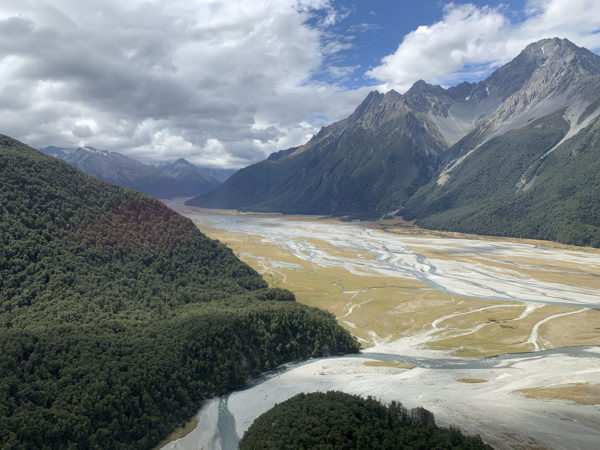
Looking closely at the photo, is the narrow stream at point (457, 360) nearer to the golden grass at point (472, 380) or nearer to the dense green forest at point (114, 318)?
the dense green forest at point (114, 318)

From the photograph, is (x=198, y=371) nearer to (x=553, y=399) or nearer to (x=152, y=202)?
(x=553, y=399)

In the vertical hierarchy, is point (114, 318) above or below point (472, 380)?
above

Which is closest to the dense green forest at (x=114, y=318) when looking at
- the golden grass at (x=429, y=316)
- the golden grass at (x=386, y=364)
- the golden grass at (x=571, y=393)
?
the golden grass at (x=386, y=364)

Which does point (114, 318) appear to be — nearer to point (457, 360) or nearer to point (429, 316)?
point (457, 360)

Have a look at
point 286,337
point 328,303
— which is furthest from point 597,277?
point 286,337

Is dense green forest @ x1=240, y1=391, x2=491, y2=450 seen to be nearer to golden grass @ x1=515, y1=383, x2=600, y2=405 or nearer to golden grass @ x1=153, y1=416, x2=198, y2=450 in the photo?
golden grass @ x1=153, y1=416, x2=198, y2=450

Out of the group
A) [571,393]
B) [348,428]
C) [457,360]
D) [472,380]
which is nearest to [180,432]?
[348,428]
